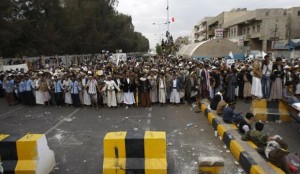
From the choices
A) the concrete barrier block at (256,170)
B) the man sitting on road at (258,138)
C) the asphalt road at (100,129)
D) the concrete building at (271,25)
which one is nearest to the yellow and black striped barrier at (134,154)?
the asphalt road at (100,129)

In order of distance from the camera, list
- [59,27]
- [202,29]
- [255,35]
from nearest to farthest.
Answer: [59,27]
[255,35]
[202,29]

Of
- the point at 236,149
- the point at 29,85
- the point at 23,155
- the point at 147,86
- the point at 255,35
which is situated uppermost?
the point at 255,35

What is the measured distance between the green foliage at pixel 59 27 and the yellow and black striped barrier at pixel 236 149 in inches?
939

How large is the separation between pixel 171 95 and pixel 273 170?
840 centimetres

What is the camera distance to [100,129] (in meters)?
10.3

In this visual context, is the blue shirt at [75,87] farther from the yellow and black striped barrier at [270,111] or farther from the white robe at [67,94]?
the yellow and black striped barrier at [270,111]

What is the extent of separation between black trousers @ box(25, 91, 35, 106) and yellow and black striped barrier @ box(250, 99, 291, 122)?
1042cm

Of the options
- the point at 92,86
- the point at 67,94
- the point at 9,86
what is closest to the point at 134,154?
the point at 92,86

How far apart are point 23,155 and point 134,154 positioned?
7.50ft

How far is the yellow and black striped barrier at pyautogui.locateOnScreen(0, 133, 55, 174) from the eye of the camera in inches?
246

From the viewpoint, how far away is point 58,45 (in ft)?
146

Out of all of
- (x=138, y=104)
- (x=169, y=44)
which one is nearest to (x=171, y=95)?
(x=138, y=104)

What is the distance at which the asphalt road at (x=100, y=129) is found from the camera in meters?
7.27

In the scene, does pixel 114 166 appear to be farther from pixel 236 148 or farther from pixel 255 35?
pixel 255 35
